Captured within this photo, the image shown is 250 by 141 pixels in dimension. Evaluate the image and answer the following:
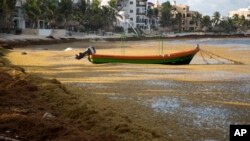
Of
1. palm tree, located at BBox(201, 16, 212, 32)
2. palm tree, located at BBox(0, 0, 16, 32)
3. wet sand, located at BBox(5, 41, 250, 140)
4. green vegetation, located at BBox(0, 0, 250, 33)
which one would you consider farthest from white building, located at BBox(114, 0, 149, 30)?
wet sand, located at BBox(5, 41, 250, 140)

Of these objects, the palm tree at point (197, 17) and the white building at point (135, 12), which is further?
the palm tree at point (197, 17)

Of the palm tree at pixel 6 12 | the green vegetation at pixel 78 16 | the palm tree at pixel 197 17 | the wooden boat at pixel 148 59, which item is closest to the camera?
the wooden boat at pixel 148 59

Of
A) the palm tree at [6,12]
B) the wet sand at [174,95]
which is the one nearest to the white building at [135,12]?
the palm tree at [6,12]

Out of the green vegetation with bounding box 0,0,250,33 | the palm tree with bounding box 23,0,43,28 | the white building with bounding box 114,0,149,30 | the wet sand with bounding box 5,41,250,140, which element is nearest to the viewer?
the wet sand with bounding box 5,41,250,140

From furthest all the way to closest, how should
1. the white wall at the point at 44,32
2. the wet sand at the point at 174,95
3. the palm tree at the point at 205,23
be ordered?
the palm tree at the point at 205,23
the white wall at the point at 44,32
the wet sand at the point at 174,95

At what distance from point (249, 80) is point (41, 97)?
1048 centimetres

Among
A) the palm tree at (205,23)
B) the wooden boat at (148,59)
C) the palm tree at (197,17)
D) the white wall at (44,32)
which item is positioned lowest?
the wooden boat at (148,59)

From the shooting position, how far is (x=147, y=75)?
68.7ft

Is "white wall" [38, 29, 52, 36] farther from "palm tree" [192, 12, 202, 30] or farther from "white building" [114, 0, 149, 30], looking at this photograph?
"palm tree" [192, 12, 202, 30]

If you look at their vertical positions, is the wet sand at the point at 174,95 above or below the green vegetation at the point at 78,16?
below

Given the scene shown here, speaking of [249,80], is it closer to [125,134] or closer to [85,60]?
[125,134]

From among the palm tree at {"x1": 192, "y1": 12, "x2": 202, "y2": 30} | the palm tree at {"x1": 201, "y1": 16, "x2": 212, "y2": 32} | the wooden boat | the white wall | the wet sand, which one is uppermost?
Answer: the palm tree at {"x1": 192, "y1": 12, "x2": 202, "y2": 30}

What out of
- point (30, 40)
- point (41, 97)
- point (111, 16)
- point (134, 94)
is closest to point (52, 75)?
point (134, 94)

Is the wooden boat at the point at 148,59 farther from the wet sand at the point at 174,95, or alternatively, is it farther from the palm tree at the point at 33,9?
the palm tree at the point at 33,9
